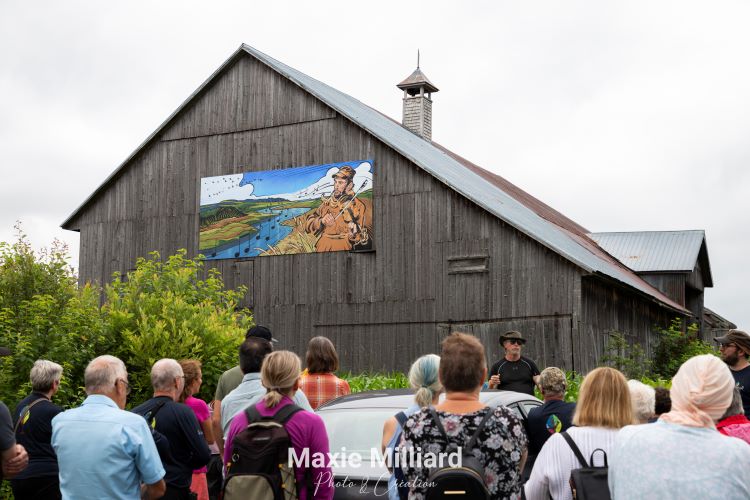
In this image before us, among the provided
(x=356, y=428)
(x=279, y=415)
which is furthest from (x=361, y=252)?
(x=279, y=415)

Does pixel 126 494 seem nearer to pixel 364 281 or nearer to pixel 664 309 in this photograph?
pixel 364 281

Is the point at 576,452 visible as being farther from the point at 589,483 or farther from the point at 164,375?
the point at 164,375

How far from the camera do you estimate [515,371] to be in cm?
1070

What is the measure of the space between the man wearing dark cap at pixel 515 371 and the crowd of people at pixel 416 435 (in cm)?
349

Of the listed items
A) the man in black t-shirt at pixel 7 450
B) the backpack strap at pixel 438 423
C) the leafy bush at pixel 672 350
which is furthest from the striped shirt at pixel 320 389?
the leafy bush at pixel 672 350

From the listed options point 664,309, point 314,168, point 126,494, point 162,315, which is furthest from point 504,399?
point 664,309

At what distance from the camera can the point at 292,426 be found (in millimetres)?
4980

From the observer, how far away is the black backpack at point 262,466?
4844 millimetres

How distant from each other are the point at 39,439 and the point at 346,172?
623 inches

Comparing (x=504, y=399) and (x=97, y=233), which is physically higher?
(x=97, y=233)

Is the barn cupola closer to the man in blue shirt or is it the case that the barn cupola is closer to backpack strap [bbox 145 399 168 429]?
backpack strap [bbox 145 399 168 429]

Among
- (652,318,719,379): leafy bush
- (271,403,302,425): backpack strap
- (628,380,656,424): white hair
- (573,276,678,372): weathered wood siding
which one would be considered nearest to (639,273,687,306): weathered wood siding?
(573,276,678,372): weathered wood siding

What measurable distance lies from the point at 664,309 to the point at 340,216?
12.9 meters

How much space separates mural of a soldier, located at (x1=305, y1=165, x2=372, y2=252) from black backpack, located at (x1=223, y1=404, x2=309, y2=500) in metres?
16.4
